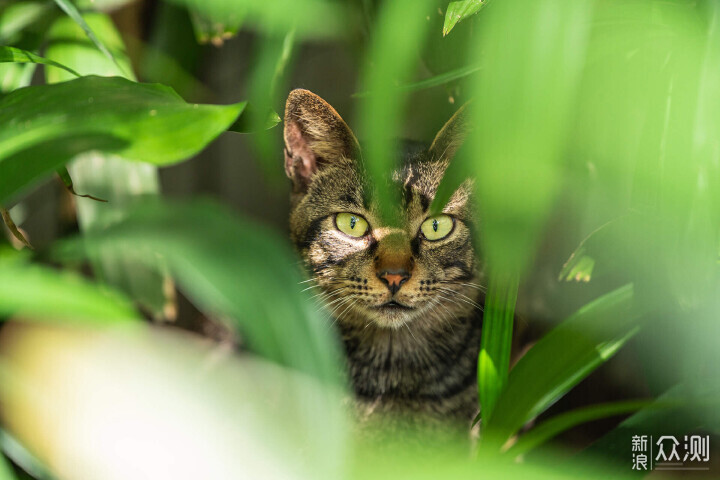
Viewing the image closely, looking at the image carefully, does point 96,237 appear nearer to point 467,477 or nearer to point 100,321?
point 100,321

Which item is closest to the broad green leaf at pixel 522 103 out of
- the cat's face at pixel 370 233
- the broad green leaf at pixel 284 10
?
the broad green leaf at pixel 284 10

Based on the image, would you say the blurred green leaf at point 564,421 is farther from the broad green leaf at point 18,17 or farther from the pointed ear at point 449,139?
the broad green leaf at point 18,17

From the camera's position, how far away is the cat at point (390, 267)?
76cm

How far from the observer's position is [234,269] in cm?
44

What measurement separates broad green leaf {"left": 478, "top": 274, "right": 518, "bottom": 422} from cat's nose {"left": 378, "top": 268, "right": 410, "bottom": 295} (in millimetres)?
126

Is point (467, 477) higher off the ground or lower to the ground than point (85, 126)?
lower

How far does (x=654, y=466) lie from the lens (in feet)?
2.29

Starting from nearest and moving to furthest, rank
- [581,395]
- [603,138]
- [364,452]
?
[603,138] < [364,452] < [581,395]

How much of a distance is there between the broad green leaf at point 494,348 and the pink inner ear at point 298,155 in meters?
0.34

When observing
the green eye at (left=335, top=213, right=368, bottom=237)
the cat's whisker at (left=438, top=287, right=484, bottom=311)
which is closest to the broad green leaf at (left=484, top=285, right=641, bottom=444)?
the cat's whisker at (left=438, top=287, right=484, bottom=311)

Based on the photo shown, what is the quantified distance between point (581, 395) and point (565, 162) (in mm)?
714

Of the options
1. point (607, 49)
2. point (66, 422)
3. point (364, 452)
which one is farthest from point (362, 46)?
point (66, 422)

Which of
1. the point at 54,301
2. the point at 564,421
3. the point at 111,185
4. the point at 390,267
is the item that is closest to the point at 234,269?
the point at 54,301

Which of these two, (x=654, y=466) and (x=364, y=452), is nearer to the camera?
(x=654, y=466)
